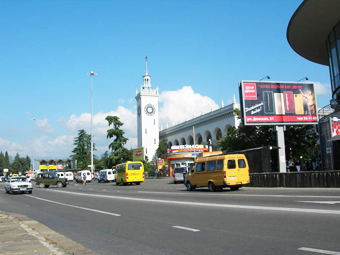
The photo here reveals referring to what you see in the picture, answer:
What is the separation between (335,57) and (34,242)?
26228 mm

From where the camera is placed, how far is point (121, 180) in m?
39.9

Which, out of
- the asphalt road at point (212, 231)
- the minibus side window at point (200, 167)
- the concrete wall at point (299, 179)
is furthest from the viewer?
the minibus side window at point (200, 167)

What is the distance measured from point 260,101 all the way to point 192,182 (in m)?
12.1

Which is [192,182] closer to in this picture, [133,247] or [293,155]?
[133,247]

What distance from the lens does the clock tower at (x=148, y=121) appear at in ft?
339

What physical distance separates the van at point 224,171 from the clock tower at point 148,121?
267 feet

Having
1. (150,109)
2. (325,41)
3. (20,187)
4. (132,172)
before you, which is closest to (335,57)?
(325,41)

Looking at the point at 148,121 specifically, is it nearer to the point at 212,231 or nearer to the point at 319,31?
the point at 319,31

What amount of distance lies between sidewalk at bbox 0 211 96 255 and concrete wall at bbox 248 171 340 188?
16.2m

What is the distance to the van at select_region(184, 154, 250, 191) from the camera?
1980 cm

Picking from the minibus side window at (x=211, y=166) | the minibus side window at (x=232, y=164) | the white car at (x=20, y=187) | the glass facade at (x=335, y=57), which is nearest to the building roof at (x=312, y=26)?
the glass facade at (x=335, y=57)

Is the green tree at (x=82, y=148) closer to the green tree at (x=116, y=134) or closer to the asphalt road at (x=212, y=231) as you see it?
the green tree at (x=116, y=134)

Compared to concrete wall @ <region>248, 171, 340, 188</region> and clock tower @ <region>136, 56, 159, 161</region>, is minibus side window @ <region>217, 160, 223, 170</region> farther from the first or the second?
clock tower @ <region>136, 56, 159, 161</region>

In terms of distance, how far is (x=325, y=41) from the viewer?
30.0 m
